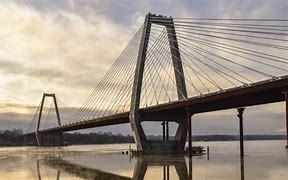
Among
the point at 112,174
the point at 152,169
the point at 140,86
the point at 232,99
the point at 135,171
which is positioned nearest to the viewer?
the point at 112,174

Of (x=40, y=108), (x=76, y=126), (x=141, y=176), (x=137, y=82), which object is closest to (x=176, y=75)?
(x=137, y=82)

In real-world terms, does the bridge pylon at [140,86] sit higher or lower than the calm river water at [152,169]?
higher

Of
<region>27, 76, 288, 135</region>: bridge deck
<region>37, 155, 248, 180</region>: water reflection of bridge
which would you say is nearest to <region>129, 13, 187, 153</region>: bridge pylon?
<region>27, 76, 288, 135</region>: bridge deck

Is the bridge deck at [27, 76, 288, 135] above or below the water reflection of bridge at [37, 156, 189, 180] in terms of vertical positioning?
above

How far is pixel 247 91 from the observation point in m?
45.3

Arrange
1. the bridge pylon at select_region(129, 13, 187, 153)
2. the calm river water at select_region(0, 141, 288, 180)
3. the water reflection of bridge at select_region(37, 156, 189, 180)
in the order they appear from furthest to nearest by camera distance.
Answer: the bridge pylon at select_region(129, 13, 187, 153) → the water reflection of bridge at select_region(37, 156, 189, 180) → the calm river water at select_region(0, 141, 288, 180)

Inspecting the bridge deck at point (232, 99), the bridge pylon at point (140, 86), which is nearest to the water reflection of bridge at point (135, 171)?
the bridge deck at point (232, 99)

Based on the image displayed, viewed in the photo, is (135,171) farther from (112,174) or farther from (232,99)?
(232,99)

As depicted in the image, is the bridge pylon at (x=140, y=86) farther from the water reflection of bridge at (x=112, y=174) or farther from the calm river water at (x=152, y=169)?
the water reflection of bridge at (x=112, y=174)

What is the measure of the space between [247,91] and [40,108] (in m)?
146

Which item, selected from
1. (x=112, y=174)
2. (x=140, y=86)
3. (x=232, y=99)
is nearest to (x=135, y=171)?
(x=112, y=174)

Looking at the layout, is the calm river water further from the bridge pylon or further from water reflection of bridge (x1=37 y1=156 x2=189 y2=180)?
the bridge pylon

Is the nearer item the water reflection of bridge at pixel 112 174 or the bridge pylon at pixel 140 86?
the water reflection of bridge at pixel 112 174

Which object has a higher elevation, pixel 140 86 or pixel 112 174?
pixel 140 86
